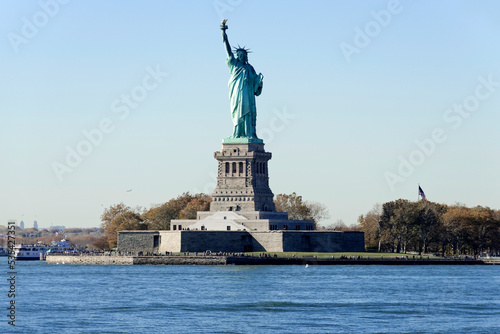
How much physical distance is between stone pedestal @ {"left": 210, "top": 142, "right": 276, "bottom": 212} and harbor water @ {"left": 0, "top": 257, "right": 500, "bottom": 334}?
55.6 feet

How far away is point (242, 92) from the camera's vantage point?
405 feet

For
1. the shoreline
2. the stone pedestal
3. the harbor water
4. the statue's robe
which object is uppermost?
the statue's robe

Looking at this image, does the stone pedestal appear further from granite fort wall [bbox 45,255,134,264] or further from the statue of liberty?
granite fort wall [bbox 45,255,134,264]

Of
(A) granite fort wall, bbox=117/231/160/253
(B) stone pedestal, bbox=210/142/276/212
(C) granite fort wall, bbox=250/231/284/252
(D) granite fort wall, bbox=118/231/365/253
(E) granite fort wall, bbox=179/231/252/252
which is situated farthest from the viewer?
(B) stone pedestal, bbox=210/142/276/212

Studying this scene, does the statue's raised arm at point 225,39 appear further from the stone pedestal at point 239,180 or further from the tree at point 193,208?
the tree at point 193,208

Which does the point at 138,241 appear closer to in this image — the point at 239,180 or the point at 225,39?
the point at 239,180

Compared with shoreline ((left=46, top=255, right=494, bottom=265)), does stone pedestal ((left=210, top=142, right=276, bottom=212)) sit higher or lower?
higher

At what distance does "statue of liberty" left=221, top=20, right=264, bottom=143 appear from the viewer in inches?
4847

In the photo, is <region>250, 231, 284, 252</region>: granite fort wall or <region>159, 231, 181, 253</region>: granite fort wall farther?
<region>159, 231, 181, 253</region>: granite fort wall

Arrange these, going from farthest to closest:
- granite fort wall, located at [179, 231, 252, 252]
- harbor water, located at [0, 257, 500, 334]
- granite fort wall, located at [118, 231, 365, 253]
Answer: granite fort wall, located at [179, 231, 252, 252] < granite fort wall, located at [118, 231, 365, 253] < harbor water, located at [0, 257, 500, 334]

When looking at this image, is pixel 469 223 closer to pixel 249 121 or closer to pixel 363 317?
pixel 249 121

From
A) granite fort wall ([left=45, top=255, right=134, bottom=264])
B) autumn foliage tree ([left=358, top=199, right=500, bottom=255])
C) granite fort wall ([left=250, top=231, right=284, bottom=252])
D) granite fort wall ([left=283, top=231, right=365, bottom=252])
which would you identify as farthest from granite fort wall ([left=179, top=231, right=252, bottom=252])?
autumn foliage tree ([left=358, top=199, right=500, bottom=255])

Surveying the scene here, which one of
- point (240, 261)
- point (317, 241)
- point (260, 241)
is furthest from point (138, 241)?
point (317, 241)

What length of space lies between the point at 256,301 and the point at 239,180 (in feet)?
163
